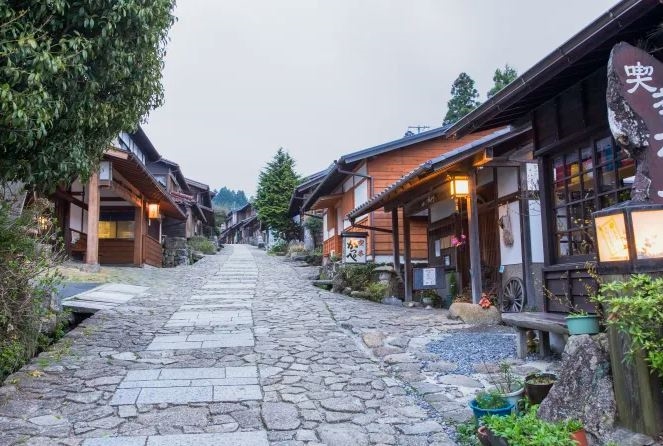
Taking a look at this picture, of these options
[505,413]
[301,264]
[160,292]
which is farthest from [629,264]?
[301,264]

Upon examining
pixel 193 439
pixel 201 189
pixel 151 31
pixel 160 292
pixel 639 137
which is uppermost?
pixel 201 189

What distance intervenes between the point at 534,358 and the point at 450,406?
81.2 inches

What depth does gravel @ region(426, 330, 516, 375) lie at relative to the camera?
7.13 metres

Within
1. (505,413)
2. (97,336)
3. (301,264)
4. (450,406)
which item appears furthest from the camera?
(301,264)

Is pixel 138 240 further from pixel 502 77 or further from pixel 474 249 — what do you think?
pixel 502 77

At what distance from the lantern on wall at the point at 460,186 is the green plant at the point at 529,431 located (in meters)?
7.71

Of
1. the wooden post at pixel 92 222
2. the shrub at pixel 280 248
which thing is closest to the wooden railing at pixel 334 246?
the wooden post at pixel 92 222

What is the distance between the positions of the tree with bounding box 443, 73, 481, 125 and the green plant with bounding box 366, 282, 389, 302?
21.7 m

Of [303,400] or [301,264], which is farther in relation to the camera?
[301,264]

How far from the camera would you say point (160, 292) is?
14.6 meters

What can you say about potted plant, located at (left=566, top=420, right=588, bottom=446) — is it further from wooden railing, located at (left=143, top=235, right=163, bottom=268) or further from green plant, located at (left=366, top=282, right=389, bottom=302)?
wooden railing, located at (left=143, top=235, right=163, bottom=268)

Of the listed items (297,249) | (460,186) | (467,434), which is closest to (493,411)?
(467,434)

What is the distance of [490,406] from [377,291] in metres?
10.4

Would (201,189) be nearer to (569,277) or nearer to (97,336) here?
(97,336)
